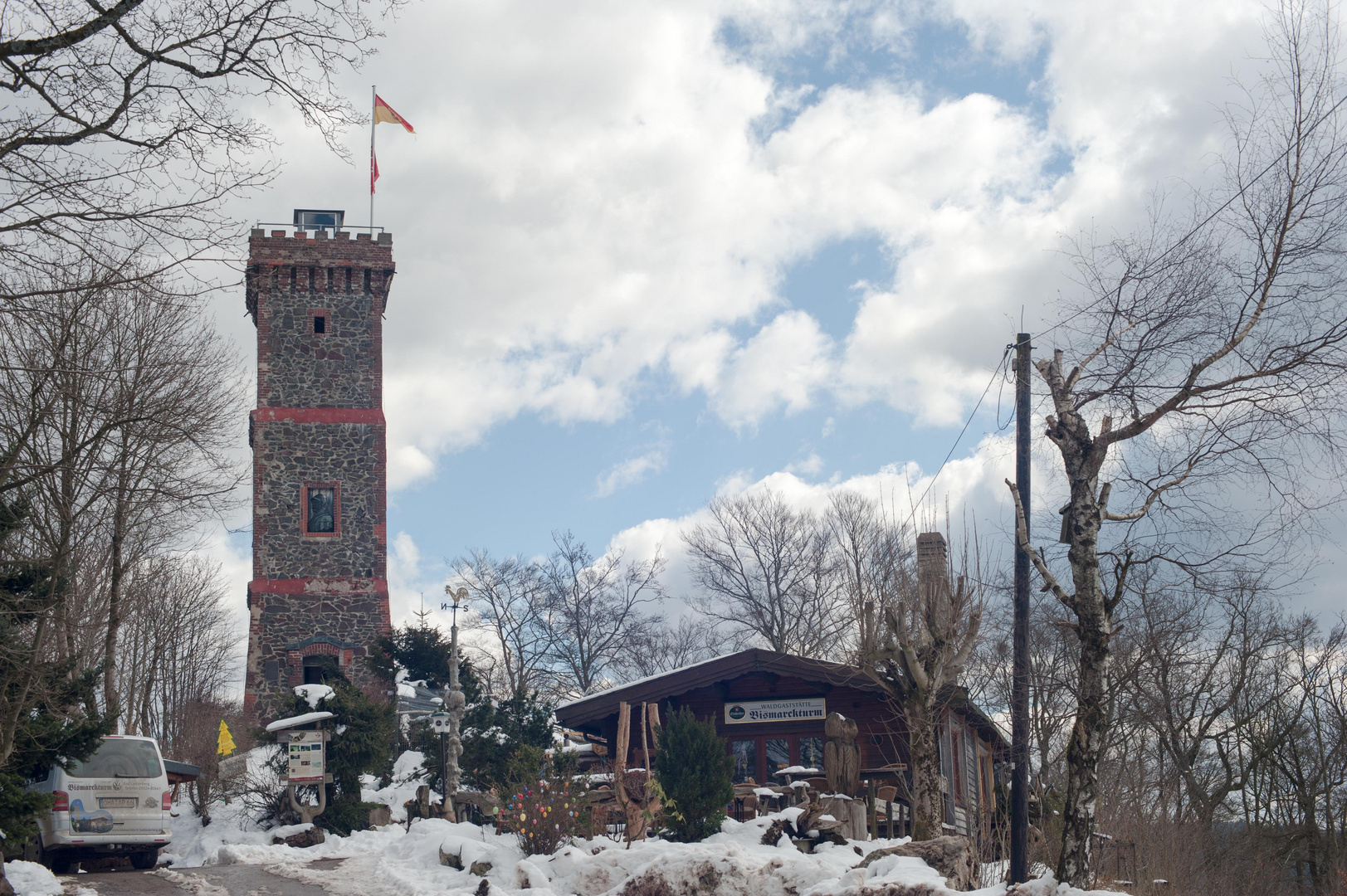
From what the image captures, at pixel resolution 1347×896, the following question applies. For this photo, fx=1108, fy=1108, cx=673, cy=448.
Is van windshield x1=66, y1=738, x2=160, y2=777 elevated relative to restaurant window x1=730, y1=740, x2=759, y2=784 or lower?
elevated

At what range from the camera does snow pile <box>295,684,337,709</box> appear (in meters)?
21.2

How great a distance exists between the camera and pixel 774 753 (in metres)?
22.2

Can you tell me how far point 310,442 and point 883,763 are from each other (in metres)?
19.8

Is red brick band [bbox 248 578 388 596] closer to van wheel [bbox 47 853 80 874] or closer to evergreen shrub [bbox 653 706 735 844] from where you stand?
van wheel [bbox 47 853 80 874]

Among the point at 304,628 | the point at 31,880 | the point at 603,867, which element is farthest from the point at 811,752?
the point at 304,628

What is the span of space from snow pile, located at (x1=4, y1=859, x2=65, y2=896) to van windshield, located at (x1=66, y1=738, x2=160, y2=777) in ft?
5.68

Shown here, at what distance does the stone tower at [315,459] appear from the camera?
3173cm

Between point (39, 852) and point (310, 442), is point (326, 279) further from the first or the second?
point (39, 852)

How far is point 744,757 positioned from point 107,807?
11.8 metres

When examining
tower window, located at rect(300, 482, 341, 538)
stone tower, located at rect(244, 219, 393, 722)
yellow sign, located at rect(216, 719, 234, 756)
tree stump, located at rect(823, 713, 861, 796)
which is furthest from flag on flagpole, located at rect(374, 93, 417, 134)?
tree stump, located at rect(823, 713, 861, 796)

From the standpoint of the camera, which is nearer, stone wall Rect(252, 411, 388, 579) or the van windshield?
the van windshield

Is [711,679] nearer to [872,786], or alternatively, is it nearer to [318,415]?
[872,786]

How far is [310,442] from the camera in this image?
33031 mm

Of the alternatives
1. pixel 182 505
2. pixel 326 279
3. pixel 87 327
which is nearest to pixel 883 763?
pixel 182 505
